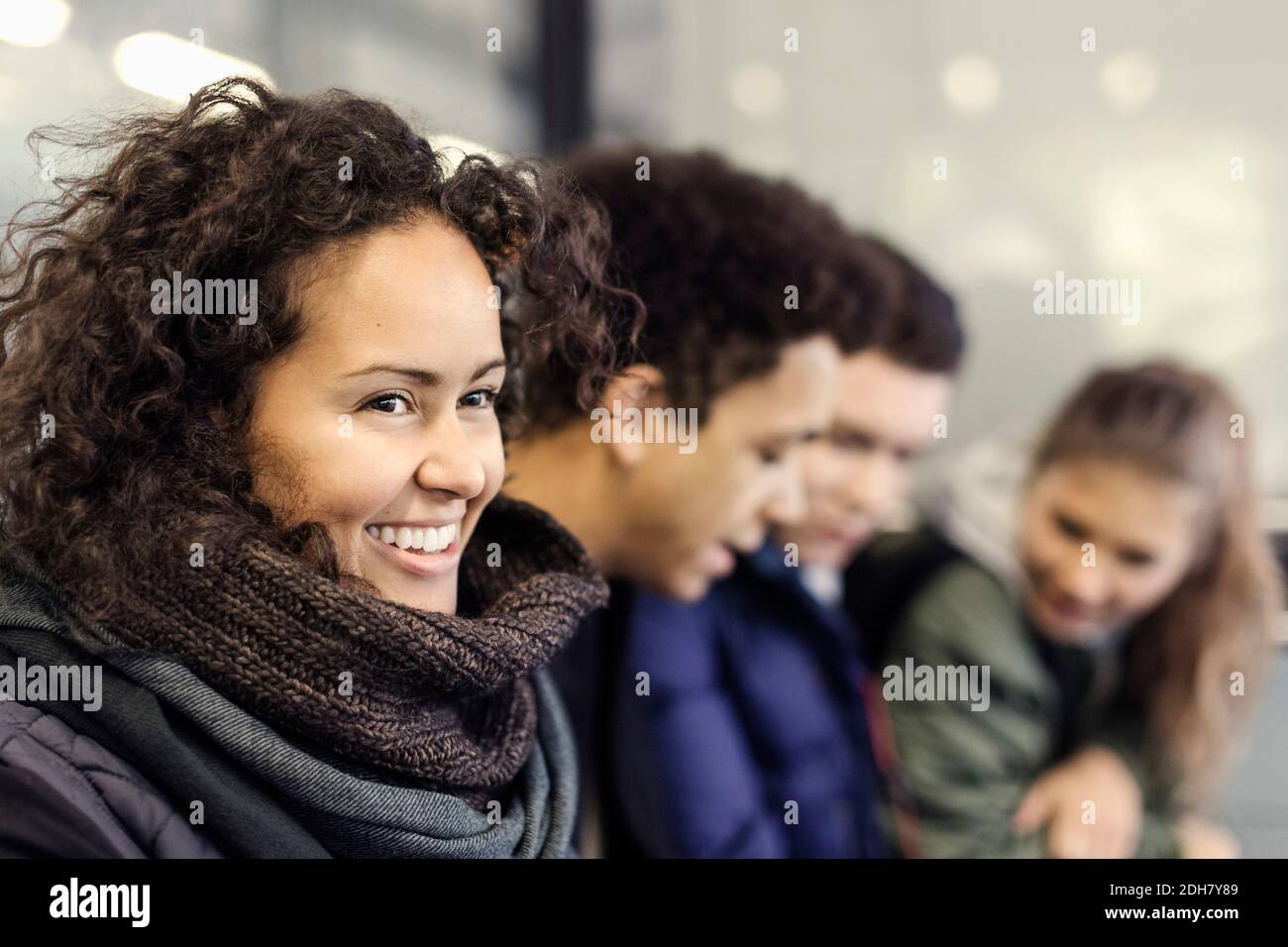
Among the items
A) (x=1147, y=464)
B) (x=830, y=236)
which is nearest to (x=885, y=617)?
(x=1147, y=464)

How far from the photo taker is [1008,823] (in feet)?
5.20

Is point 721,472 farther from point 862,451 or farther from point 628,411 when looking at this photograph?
point 862,451

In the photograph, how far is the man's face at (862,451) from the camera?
5.34 feet

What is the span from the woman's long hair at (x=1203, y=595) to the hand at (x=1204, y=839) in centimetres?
4

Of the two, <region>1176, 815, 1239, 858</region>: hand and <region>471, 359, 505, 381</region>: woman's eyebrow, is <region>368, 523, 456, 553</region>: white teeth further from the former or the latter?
<region>1176, 815, 1239, 858</region>: hand

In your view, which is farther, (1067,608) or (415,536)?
(1067,608)

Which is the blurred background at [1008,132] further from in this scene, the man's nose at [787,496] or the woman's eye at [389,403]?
the woman's eye at [389,403]

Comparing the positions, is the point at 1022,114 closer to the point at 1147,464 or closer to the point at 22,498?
the point at 1147,464

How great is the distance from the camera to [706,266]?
1.19m

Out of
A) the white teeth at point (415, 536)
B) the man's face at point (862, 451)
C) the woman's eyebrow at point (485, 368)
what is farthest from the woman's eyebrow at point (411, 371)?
the man's face at point (862, 451)

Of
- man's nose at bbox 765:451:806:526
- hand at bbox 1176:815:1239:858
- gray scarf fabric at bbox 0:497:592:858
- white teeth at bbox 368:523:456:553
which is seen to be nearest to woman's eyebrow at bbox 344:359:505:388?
white teeth at bbox 368:523:456:553

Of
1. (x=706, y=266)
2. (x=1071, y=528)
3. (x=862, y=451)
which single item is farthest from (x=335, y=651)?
(x=1071, y=528)

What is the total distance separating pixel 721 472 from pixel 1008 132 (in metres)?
1.41
